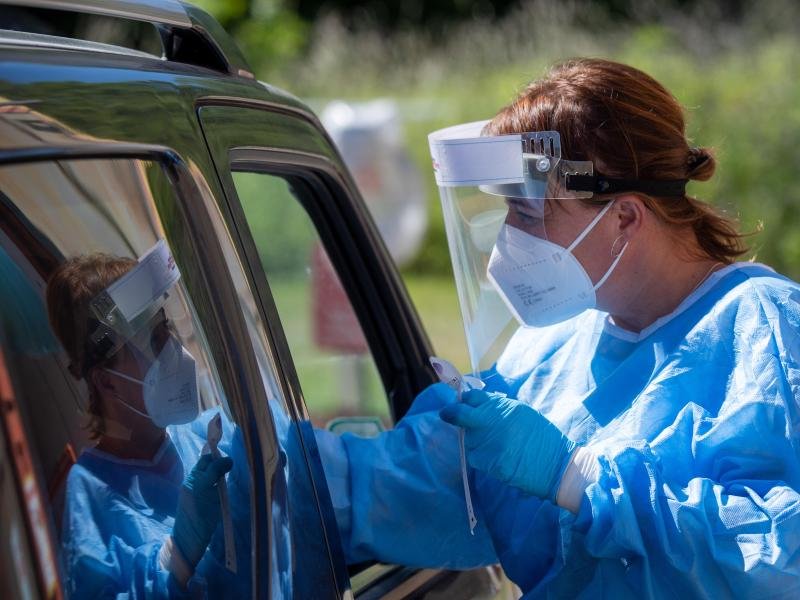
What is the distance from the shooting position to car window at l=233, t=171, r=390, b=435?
247 cm

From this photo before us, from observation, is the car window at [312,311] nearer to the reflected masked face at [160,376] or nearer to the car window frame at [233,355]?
the car window frame at [233,355]

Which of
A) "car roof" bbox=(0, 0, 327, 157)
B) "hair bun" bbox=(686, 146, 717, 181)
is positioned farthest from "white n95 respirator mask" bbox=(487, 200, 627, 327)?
"car roof" bbox=(0, 0, 327, 157)

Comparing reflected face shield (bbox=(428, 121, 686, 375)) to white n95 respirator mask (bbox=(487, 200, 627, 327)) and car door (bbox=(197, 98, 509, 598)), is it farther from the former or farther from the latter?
car door (bbox=(197, 98, 509, 598))

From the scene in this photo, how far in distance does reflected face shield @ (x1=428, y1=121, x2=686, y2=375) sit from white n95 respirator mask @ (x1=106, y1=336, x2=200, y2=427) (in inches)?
33.7

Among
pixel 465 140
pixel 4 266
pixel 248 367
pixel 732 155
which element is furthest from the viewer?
pixel 732 155

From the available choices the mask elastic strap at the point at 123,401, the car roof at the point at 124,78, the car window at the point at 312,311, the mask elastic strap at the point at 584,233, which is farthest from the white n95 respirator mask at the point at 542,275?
the mask elastic strap at the point at 123,401

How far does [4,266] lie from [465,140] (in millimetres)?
1052

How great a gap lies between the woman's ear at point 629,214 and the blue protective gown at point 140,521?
39.8 inches

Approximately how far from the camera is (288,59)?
13016mm

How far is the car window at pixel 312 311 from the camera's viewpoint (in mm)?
2473

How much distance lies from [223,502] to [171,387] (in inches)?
6.5

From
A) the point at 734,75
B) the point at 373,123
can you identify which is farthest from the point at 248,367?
the point at 734,75

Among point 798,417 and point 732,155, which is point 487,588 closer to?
point 798,417

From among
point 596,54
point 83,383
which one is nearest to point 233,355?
point 83,383
